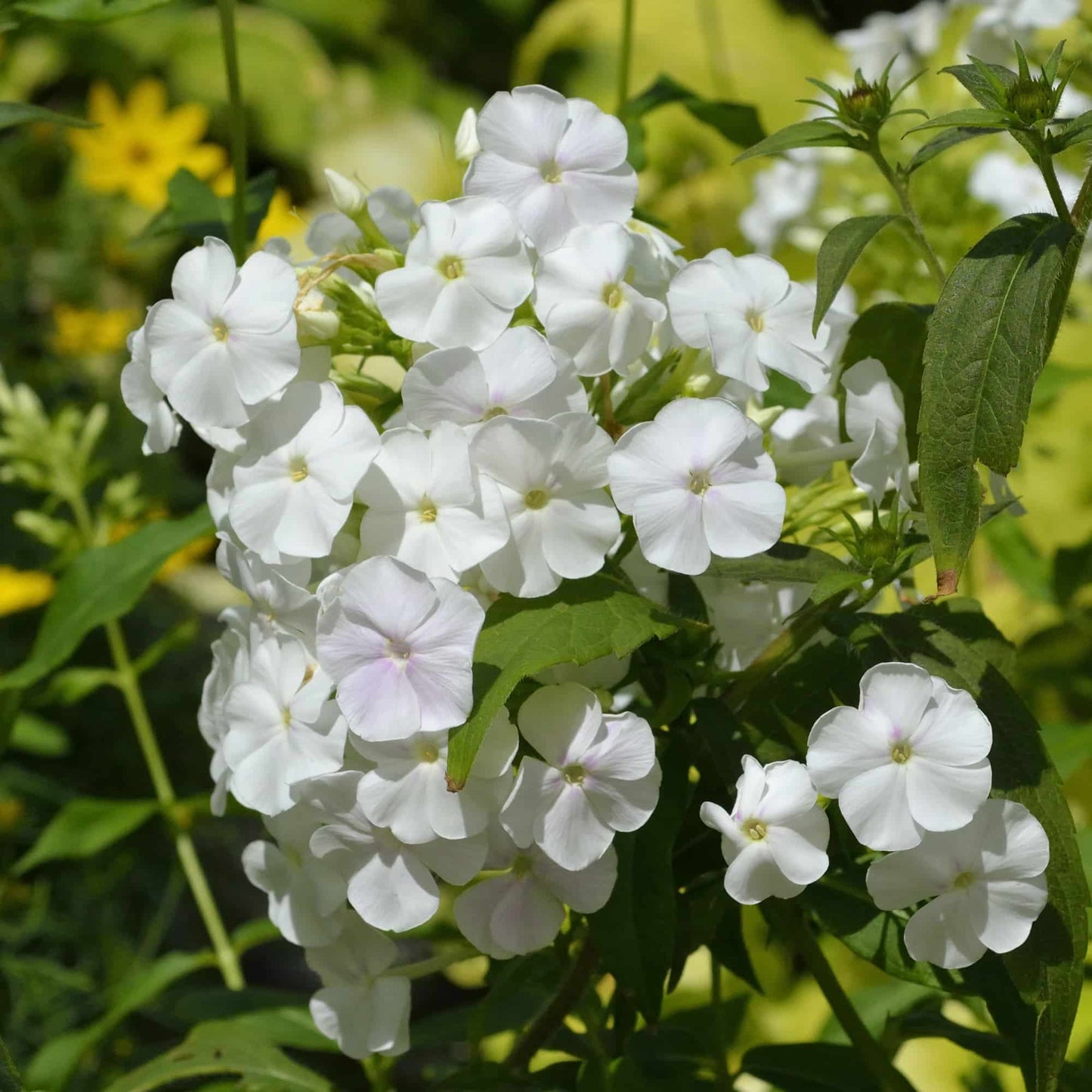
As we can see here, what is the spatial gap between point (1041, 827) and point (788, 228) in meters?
0.92

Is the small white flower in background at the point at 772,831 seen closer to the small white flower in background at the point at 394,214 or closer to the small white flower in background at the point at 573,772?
the small white flower in background at the point at 573,772

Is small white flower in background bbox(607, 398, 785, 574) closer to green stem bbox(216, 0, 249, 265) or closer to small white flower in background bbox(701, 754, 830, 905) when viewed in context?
small white flower in background bbox(701, 754, 830, 905)

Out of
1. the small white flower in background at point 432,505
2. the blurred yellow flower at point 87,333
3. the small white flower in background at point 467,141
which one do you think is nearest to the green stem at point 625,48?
the small white flower in background at point 467,141

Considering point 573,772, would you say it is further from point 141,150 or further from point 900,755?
point 141,150

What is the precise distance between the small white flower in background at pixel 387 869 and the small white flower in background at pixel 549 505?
106mm

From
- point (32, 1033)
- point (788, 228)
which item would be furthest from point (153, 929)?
point (788, 228)

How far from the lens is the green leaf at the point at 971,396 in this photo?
17.4 inches

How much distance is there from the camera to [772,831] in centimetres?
47

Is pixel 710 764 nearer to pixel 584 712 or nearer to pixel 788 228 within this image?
pixel 584 712

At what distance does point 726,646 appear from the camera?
57cm

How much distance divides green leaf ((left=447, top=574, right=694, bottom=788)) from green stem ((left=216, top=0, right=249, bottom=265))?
37 centimetres

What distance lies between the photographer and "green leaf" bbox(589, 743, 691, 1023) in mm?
512

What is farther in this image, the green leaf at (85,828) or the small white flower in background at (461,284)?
the green leaf at (85,828)

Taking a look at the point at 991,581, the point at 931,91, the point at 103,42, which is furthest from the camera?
the point at 103,42
